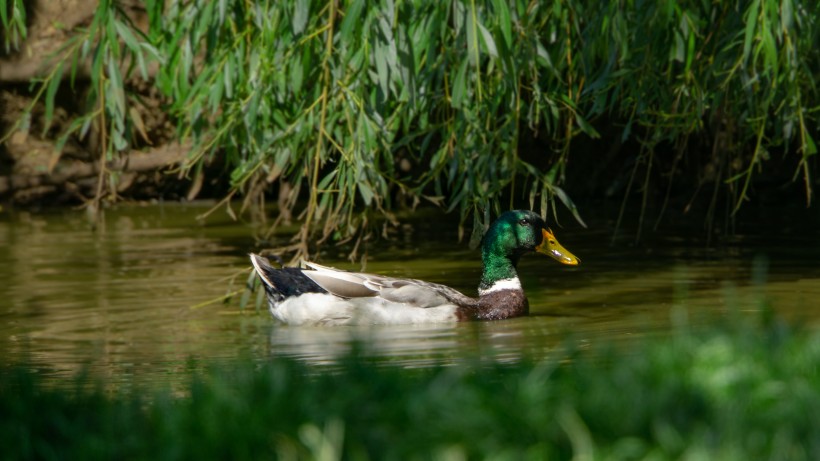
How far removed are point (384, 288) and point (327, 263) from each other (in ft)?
8.74

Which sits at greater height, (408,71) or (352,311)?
(408,71)

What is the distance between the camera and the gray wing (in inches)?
371

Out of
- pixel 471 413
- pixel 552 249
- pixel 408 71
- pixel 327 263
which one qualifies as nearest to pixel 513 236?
pixel 552 249

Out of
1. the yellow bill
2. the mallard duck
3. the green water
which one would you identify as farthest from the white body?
the yellow bill

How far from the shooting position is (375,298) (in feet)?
31.0

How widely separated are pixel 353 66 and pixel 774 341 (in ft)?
10.0

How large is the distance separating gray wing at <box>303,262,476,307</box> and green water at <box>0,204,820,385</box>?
0.24m

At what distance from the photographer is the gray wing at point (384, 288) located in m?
9.41

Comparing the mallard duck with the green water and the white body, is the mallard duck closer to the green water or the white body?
the white body

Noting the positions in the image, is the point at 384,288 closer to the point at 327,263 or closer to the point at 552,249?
the point at 552,249

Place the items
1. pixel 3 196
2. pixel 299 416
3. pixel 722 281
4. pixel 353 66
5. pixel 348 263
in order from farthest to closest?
1. pixel 3 196
2. pixel 348 263
3. pixel 722 281
4. pixel 353 66
5. pixel 299 416

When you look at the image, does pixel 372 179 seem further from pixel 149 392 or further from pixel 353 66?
pixel 149 392

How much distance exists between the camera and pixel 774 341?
205 inches

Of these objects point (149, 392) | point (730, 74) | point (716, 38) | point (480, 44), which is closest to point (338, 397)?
point (149, 392)
